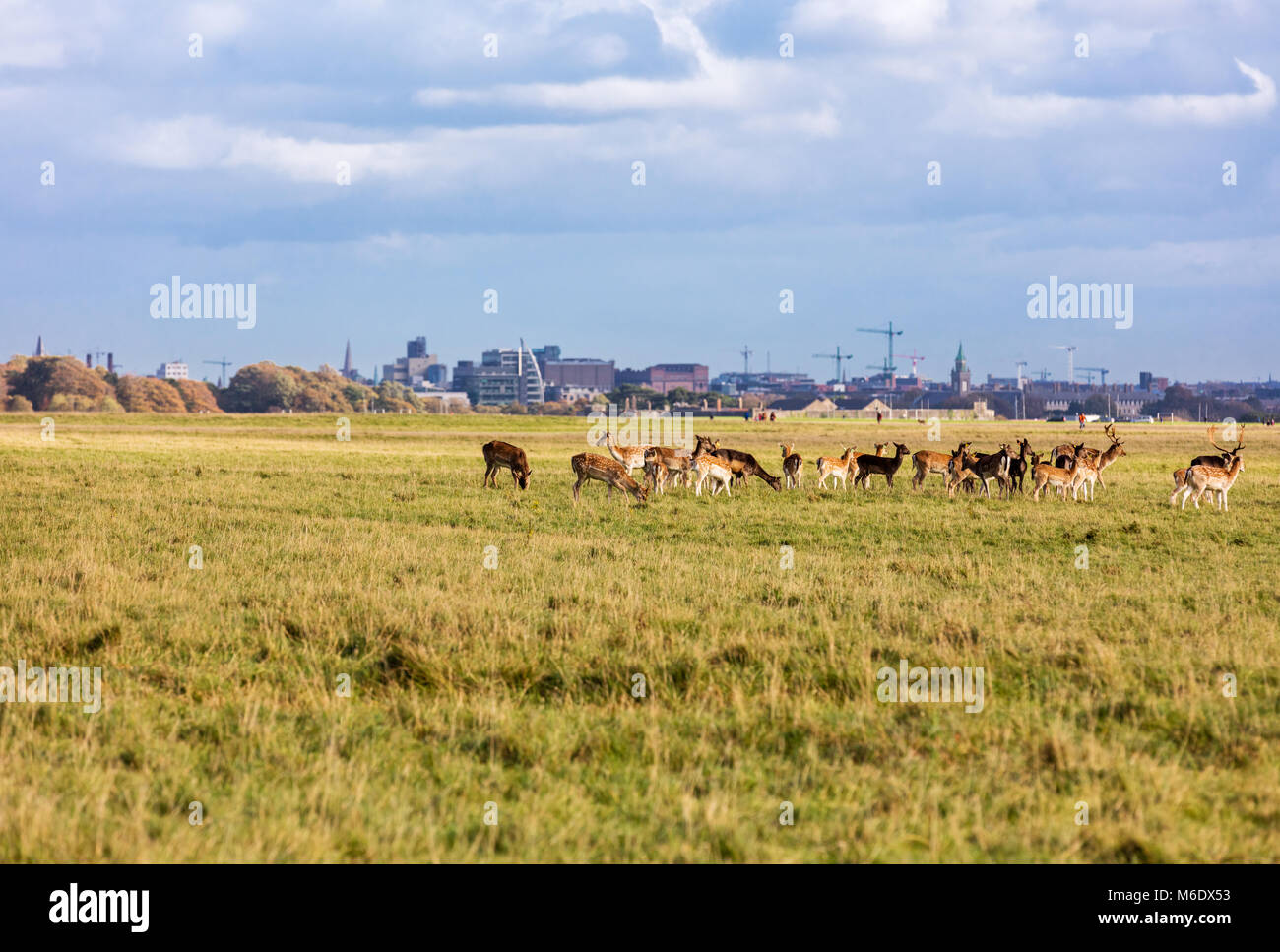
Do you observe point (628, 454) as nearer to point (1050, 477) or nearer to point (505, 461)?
point (505, 461)

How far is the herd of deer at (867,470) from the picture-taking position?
2314 cm

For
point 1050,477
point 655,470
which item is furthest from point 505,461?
point 1050,477

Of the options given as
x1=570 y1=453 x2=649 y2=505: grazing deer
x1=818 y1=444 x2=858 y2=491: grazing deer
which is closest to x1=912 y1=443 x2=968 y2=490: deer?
x1=818 y1=444 x2=858 y2=491: grazing deer

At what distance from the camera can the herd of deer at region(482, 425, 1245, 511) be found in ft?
75.9

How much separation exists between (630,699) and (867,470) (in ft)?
65.6

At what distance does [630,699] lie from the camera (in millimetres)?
7781

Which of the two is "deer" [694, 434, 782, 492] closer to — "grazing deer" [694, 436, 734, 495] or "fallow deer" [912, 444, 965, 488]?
"grazing deer" [694, 436, 734, 495]

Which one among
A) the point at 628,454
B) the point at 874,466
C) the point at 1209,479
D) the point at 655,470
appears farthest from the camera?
the point at 628,454

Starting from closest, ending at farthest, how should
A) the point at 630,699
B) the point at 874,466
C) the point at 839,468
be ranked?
the point at 630,699, the point at 874,466, the point at 839,468

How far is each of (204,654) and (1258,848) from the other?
763cm

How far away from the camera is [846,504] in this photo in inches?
901
